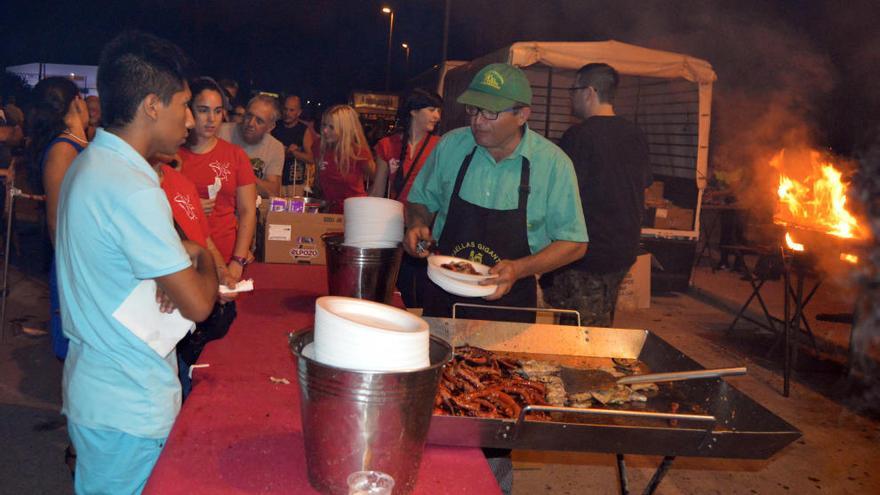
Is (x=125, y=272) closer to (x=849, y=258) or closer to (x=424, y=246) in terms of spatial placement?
(x=424, y=246)

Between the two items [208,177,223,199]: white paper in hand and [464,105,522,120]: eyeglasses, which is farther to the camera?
[208,177,223,199]: white paper in hand

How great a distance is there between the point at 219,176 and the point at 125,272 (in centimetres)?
215

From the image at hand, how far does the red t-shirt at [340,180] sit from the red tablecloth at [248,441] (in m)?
3.60

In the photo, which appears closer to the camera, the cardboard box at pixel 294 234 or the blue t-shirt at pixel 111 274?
the blue t-shirt at pixel 111 274

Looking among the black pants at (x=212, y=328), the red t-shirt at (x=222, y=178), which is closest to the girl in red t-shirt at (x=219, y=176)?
the red t-shirt at (x=222, y=178)

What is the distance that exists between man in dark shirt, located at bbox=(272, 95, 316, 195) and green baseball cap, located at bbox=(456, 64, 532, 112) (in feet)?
17.7

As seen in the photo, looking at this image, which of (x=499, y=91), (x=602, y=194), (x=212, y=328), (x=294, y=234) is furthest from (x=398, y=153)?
(x=212, y=328)

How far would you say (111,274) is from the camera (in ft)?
5.98

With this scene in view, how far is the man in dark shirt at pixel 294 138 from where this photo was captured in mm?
8203

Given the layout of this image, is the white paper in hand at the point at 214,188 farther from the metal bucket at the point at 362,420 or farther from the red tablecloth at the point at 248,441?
the metal bucket at the point at 362,420

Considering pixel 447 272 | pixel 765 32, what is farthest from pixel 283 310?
pixel 765 32

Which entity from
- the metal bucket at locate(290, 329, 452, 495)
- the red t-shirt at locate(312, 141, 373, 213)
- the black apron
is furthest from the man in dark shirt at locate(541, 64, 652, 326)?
the metal bucket at locate(290, 329, 452, 495)

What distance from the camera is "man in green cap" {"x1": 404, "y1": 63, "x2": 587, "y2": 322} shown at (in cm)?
298

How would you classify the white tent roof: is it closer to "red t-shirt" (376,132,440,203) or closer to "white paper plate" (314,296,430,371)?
"red t-shirt" (376,132,440,203)
